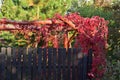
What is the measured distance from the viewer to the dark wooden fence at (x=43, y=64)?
8898 mm

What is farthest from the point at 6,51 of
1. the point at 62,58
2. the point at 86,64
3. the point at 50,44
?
the point at 50,44

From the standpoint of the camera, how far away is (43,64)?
360 inches

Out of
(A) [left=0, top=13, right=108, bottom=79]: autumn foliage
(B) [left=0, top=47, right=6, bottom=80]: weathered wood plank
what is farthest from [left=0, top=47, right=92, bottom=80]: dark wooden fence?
(A) [left=0, top=13, right=108, bottom=79]: autumn foliage

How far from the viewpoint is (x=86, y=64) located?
9.48 metres

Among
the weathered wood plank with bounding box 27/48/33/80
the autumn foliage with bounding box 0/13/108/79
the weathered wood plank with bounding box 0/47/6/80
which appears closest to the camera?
the weathered wood plank with bounding box 0/47/6/80

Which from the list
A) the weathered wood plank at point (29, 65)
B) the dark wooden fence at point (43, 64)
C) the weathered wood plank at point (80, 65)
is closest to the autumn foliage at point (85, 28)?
the weathered wood plank at point (80, 65)

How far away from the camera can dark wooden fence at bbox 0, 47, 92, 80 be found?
890cm

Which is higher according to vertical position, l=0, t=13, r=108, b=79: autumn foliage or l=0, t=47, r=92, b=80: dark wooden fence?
l=0, t=13, r=108, b=79: autumn foliage

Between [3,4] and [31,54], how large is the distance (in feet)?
31.0

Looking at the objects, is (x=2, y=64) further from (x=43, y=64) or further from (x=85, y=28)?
(x=85, y=28)

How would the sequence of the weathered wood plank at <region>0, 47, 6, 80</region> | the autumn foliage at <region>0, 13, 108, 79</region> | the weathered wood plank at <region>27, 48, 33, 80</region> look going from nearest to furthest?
the weathered wood plank at <region>0, 47, 6, 80</region>
the weathered wood plank at <region>27, 48, 33, 80</region>
the autumn foliage at <region>0, 13, 108, 79</region>

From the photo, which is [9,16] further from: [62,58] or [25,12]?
[62,58]

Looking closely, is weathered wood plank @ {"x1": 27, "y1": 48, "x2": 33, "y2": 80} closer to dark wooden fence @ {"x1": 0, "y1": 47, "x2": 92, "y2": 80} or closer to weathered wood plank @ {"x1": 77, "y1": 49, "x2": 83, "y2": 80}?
dark wooden fence @ {"x1": 0, "y1": 47, "x2": 92, "y2": 80}

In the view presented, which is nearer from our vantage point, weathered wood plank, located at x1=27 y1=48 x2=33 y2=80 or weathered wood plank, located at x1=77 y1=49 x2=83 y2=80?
weathered wood plank, located at x1=27 y1=48 x2=33 y2=80
